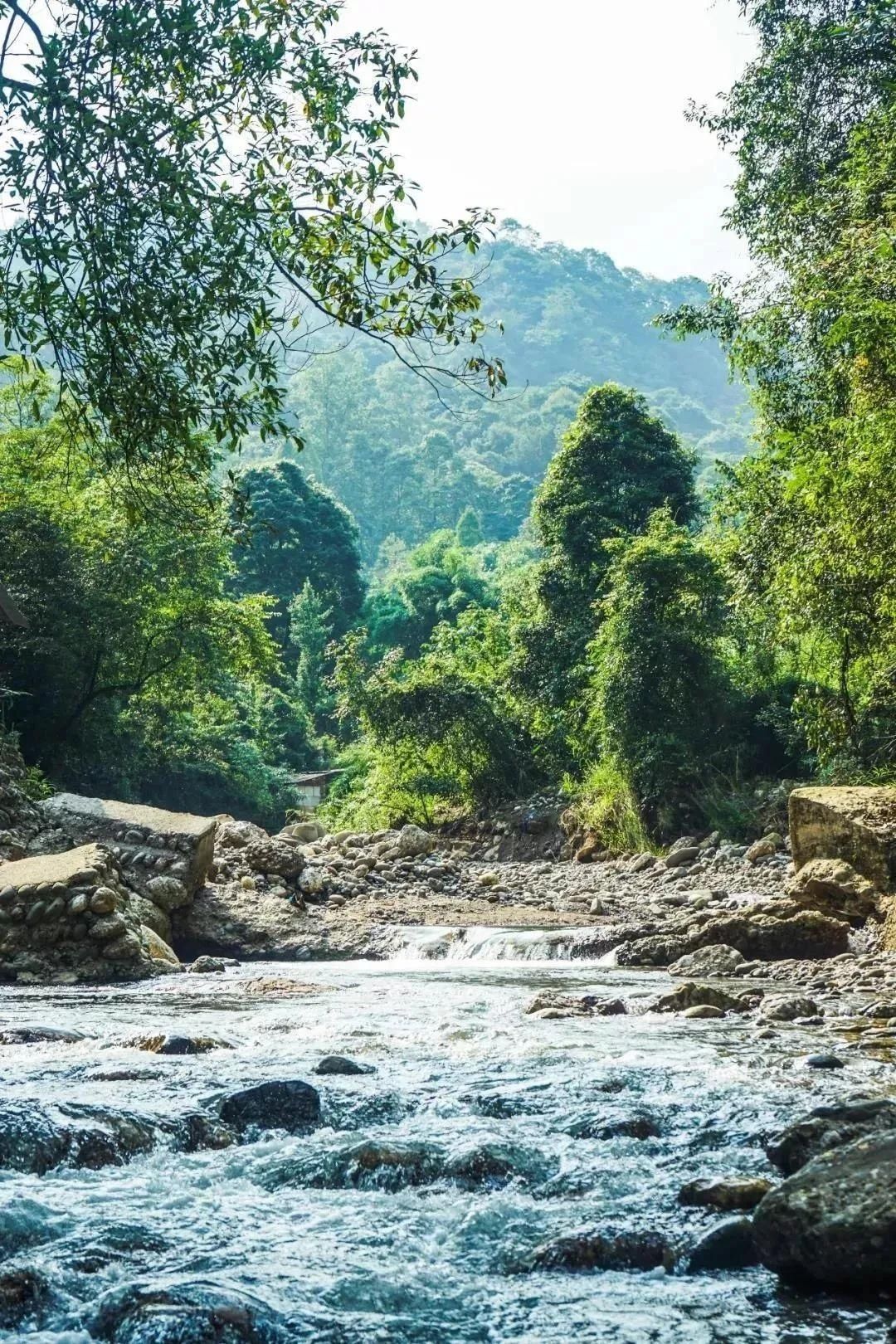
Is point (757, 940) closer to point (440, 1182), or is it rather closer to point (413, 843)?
point (440, 1182)

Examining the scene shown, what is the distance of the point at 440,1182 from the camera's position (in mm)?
4492

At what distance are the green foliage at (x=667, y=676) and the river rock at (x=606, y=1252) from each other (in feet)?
53.2

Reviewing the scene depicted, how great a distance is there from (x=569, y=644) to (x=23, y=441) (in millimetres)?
11817

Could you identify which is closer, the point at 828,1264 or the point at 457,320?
the point at 828,1264

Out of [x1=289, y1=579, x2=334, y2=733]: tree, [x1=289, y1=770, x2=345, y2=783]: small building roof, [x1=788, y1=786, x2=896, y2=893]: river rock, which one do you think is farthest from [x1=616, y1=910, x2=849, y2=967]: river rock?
[x1=289, y1=579, x2=334, y2=733]: tree

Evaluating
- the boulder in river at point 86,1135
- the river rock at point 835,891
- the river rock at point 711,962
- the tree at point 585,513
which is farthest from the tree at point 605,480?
the boulder in river at point 86,1135

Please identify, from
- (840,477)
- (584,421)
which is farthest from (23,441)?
(840,477)

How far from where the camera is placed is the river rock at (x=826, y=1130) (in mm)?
4340

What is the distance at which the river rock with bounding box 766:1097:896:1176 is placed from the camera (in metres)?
4.34

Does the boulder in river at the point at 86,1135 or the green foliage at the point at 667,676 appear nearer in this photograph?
the boulder in river at the point at 86,1135

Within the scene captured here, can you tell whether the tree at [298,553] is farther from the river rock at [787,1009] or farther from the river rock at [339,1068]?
the river rock at [339,1068]

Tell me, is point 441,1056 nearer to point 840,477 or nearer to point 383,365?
point 840,477

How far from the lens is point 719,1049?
6.64 m

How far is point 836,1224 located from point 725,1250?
0.43 m
